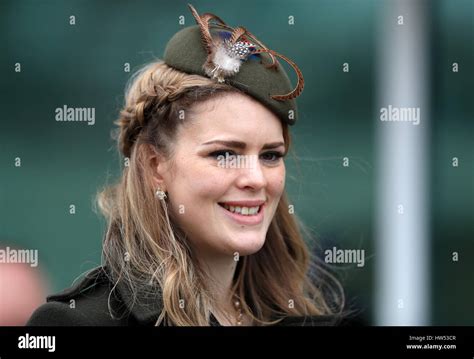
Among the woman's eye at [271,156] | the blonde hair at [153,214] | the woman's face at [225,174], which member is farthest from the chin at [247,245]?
the woman's eye at [271,156]

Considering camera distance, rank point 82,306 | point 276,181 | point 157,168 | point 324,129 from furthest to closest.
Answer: point 324,129
point 276,181
point 157,168
point 82,306

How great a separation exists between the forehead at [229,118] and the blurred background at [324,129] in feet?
1.74

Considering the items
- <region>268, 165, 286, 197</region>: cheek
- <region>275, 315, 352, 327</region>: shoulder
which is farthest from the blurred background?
<region>268, 165, 286, 197</region>: cheek

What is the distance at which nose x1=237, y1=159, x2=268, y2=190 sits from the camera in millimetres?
2801

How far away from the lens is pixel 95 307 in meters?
2.71

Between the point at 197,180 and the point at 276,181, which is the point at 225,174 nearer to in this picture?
the point at 197,180

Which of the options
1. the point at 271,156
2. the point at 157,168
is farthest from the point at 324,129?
the point at 157,168

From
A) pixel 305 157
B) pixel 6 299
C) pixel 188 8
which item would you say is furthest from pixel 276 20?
pixel 6 299

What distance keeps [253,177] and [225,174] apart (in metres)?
0.11

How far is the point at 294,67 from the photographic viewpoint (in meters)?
3.04

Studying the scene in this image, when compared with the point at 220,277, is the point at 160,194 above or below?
above

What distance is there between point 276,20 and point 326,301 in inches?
51.6

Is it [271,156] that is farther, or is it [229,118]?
[271,156]

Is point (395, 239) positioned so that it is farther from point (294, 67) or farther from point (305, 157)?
point (294, 67)
